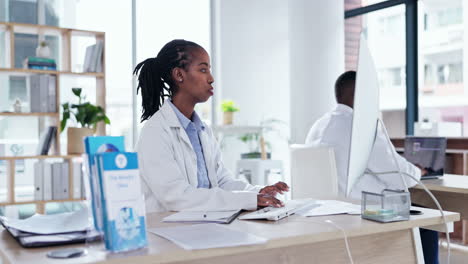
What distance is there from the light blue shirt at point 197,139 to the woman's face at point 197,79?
0.09 metres

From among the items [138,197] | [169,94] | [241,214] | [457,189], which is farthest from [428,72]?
[138,197]

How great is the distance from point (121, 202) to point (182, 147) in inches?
31.9

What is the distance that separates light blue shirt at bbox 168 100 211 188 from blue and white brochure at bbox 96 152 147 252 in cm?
84

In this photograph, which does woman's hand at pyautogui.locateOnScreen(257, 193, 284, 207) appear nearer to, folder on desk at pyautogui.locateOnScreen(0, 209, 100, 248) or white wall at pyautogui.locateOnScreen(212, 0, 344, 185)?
folder on desk at pyautogui.locateOnScreen(0, 209, 100, 248)

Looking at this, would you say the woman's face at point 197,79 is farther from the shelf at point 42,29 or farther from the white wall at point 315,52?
the white wall at point 315,52

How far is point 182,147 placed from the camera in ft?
6.20

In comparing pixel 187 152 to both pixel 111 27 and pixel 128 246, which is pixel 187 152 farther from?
pixel 111 27

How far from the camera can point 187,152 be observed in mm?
1902

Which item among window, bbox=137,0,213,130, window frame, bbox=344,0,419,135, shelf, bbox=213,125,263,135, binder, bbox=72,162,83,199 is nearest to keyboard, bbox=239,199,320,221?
binder, bbox=72,162,83,199

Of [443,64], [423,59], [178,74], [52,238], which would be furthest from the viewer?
[423,59]

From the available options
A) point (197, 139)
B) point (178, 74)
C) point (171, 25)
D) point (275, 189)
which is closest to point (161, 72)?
point (178, 74)

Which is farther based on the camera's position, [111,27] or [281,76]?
[281,76]

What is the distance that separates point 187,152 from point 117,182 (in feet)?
2.70

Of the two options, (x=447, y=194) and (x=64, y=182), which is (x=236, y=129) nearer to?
(x=64, y=182)
